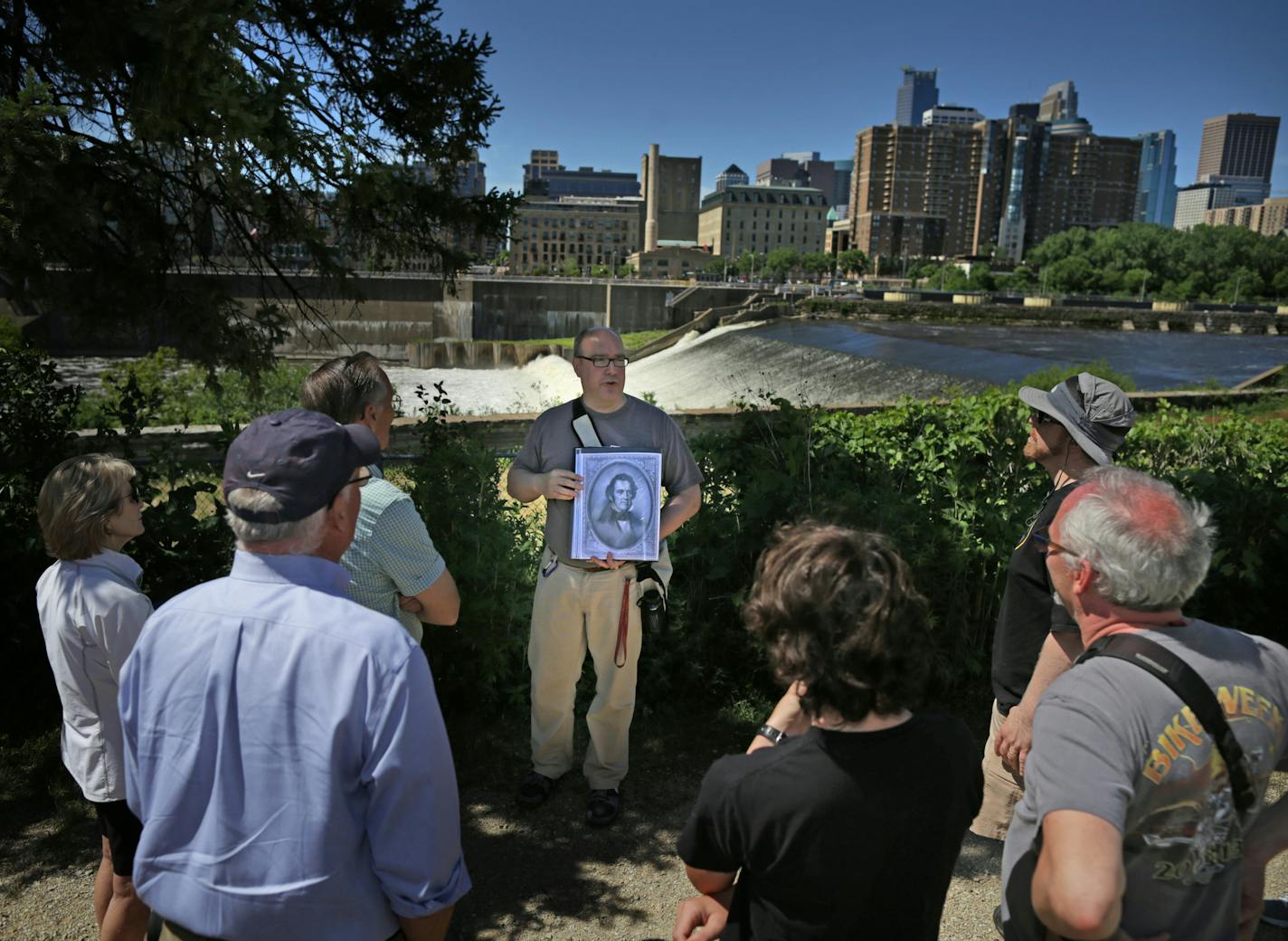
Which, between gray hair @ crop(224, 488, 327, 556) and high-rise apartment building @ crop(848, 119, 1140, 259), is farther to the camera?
high-rise apartment building @ crop(848, 119, 1140, 259)

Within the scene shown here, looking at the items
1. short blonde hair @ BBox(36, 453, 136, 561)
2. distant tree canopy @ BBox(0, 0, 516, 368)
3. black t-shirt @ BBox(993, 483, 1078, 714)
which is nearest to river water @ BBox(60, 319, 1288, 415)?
distant tree canopy @ BBox(0, 0, 516, 368)

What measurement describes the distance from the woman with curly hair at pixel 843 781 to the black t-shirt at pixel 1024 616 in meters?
1.17

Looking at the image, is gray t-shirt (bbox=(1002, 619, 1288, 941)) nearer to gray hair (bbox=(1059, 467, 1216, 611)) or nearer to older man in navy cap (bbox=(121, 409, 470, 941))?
gray hair (bbox=(1059, 467, 1216, 611))

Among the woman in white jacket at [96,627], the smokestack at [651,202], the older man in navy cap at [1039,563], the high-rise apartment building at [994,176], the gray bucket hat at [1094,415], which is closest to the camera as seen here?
the woman in white jacket at [96,627]

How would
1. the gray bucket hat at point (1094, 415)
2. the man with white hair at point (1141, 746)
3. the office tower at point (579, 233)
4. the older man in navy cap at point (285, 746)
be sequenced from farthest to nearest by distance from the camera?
the office tower at point (579, 233), the gray bucket hat at point (1094, 415), the older man in navy cap at point (285, 746), the man with white hair at point (1141, 746)

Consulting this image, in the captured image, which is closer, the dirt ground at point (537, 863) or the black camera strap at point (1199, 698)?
the black camera strap at point (1199, 698)

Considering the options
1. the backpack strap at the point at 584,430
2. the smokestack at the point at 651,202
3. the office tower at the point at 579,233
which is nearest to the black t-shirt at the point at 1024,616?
the backpack strap at the point at 584,430

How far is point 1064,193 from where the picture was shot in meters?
190

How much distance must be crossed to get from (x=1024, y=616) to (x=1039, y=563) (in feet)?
0.63

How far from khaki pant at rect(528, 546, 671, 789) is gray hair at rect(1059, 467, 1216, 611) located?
225 cm

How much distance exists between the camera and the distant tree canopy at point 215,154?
183 inches

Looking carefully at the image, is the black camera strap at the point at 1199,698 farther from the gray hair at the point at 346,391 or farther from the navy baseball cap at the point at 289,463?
the gray hair at the point at 346,391

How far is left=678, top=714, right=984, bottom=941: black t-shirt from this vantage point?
1701 millimetres

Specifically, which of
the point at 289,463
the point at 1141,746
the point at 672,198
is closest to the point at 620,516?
the point at 289,463
